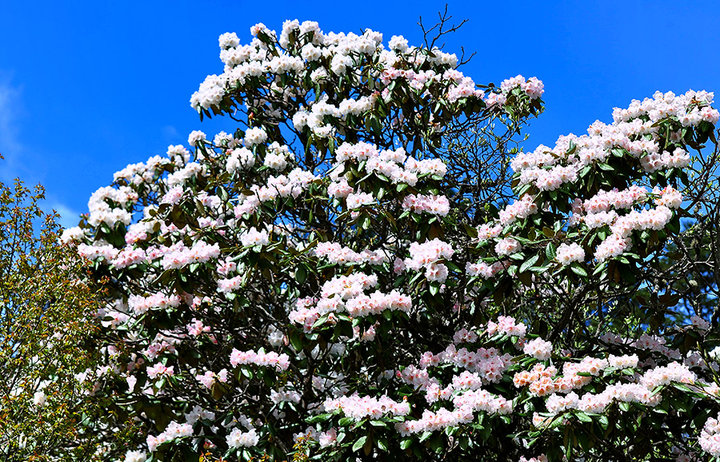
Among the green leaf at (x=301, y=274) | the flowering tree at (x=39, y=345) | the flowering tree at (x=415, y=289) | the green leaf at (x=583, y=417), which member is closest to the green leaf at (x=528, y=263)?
the flowering tree at (x=415, y=289)

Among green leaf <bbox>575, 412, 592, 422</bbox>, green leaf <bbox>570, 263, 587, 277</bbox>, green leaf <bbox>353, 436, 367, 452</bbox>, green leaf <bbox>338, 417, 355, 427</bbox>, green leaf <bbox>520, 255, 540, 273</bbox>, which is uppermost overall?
green leaf <bbox>520, 255, 540, 273</bbox>

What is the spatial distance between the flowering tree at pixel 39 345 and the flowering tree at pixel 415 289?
63 centimetres

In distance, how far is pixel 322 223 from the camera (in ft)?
19.8

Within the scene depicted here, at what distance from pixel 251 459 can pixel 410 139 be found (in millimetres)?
3205

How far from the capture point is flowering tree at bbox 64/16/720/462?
14.9 ft

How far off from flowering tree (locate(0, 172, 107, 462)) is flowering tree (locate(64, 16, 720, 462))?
632mm

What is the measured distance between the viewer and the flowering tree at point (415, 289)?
455cm

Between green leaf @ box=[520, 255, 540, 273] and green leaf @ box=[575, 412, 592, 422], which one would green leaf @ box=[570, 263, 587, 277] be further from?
green leaf @ box=[575, 412, 592, 422]

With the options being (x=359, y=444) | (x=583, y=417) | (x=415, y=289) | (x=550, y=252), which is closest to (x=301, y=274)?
(x=415, y=289)

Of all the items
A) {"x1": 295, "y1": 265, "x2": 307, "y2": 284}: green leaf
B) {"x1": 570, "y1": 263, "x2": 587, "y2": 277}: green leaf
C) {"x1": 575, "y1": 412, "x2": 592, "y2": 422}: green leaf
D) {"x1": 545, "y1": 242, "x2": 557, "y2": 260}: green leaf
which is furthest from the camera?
{"x1": 295, "y1": 265, "x2": 307, "y2": 284}: green leaf

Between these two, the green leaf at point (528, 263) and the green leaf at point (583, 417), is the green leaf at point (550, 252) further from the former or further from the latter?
the green leaf at point (583, 417)

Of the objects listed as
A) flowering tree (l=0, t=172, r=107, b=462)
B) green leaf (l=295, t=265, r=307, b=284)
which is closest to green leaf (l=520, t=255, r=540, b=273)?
green leaf (l=295, t=265, r=307, b=284)

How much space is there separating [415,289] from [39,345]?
2.42 meters

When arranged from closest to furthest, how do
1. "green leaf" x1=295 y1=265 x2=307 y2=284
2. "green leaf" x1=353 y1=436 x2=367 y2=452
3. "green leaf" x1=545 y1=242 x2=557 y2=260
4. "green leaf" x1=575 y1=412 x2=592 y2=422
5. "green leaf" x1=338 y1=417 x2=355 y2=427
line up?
"green leaf" x1=575 y1=412 x2=592 y2=422 < "green leaf" x1=353 y1=436 x2=367 y2=452 < "green leaf" x1=338 y1=417 x2=355 y2=427 < "green leaf" x1=545 y1=242 x2=557 y2=260 < "green leaf" x1=295 y1=265 x2=307 y2=284
